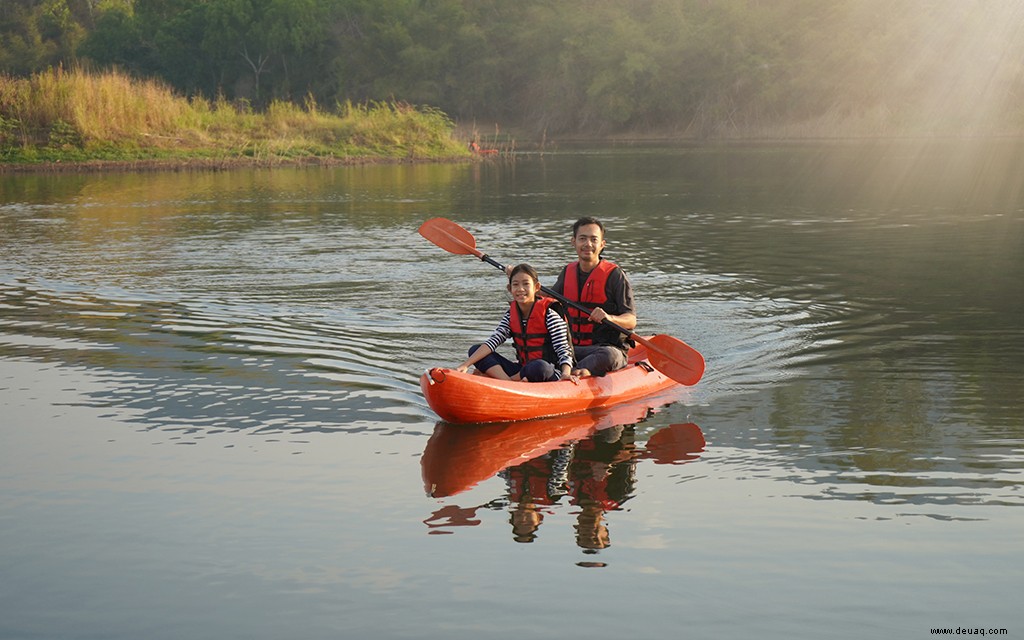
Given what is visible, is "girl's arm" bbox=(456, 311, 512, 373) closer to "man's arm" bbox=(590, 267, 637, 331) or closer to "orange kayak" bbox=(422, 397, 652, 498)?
"orange kayak" bbox=(422, 397, 652, 498)

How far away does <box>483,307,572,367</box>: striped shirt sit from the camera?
8.64 metres

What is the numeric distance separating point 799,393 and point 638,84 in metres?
56.2

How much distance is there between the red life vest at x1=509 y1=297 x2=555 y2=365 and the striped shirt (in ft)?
0.09

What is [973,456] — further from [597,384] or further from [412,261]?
[412,261]

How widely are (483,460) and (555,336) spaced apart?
1403mm

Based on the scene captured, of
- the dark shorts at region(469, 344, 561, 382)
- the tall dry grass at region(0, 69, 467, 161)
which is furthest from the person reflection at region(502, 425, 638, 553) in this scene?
the tall dry grass at region(0, 69, 467, 161)

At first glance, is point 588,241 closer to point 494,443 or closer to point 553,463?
point 494,443

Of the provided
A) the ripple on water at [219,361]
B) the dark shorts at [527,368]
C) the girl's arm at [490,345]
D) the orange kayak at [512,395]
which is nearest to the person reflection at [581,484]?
the orange kayak at [512,395]

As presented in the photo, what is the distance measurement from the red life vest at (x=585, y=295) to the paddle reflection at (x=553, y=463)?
0.74 metres

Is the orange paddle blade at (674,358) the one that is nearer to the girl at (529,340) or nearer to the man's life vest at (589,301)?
the man's life vest at (589,301)

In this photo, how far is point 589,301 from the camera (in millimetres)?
9344

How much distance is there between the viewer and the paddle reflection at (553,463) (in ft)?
20.9

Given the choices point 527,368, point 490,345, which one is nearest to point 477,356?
point 490,345

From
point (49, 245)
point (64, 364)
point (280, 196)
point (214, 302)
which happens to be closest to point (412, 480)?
point (64, 364)
